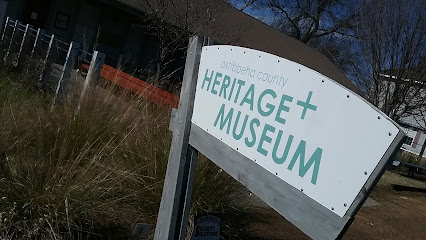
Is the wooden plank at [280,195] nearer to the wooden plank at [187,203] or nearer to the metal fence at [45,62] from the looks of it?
the wooden plank at [187,203]

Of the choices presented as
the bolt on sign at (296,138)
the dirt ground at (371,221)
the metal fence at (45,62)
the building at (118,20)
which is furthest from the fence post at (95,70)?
the building at (118,20)

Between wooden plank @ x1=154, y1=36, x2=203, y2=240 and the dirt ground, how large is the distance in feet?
4.09

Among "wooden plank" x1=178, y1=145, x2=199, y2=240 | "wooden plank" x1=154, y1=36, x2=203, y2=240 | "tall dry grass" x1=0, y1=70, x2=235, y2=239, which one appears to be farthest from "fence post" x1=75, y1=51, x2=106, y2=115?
"wooden plank" x1=178, y1=145, x2=199, y2=240

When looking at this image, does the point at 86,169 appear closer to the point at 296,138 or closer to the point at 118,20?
the point at 296,138

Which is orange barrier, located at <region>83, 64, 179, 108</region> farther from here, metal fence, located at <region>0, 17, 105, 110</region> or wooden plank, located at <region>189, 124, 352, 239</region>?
wooden plank, located at <region>189, 124, 352, 239</region>

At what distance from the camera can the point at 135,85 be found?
229 inches

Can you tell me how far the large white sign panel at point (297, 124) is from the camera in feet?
5.47

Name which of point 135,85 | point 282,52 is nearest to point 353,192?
point 135,85

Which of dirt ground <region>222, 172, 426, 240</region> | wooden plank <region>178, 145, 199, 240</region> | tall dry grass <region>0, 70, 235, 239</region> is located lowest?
dirt ground <region>222, 172, 426, 240</region>

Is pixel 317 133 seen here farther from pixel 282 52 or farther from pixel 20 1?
pixel 282 52

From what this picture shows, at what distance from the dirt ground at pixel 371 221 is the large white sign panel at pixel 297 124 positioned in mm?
1799

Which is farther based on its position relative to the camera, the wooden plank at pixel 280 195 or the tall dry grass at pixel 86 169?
the tall dry grass at pixel 86 169

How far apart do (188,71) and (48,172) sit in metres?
1.27

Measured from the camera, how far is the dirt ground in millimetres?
4352
